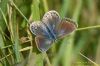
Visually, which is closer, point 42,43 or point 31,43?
point 42,43

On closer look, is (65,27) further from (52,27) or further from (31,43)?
(31,43)

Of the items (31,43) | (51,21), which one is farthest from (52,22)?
(31,43)

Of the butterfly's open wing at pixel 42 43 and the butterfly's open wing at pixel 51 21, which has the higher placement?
the butterfly's open wing at pixel 51 21

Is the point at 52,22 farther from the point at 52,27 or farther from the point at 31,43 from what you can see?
the point at 31,43
